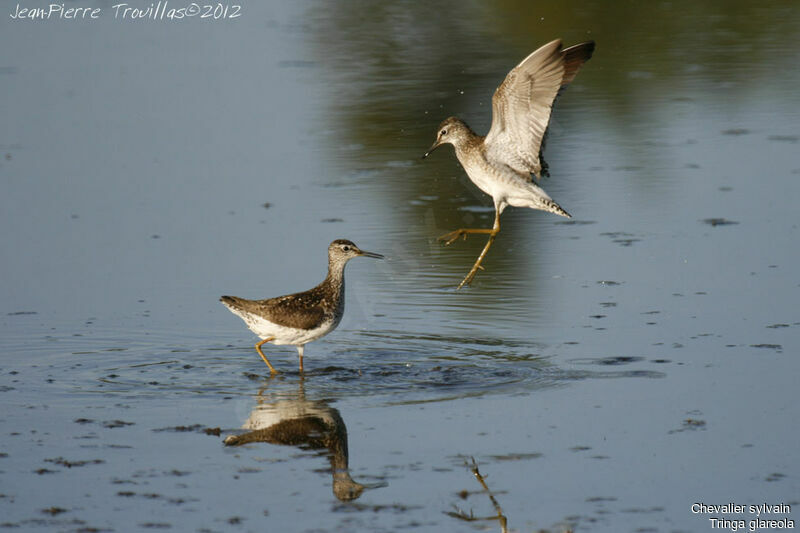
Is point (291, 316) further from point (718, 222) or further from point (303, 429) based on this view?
point (718, 222)

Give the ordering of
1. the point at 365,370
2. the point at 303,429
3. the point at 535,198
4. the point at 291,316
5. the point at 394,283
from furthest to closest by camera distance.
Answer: the point at 394,283 → the point at 535,198 → the point at 291,316 → the point at 365,370 → the point at 303,429

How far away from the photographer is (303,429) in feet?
25.0

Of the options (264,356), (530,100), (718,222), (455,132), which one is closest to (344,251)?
(264,356)

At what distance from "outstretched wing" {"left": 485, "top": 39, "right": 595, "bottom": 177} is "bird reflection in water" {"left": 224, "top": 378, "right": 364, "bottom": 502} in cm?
261

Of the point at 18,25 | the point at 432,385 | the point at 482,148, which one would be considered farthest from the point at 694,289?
the point at 18,25

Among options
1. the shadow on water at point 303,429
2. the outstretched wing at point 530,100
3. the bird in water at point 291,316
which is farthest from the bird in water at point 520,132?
the shadow on water at point 303,429

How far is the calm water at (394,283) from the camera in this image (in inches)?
264

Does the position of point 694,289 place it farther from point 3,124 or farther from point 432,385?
point 3,124

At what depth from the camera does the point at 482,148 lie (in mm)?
9992

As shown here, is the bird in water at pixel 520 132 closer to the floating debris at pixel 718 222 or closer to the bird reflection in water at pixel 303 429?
the bird reflection in water at pixel 303 429

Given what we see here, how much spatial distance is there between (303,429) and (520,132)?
316cm

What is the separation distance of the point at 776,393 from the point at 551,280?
A: 9.67 feet

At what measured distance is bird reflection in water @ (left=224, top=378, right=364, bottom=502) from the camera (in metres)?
6.82

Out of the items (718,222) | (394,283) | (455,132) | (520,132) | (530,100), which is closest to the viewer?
(530,100)
